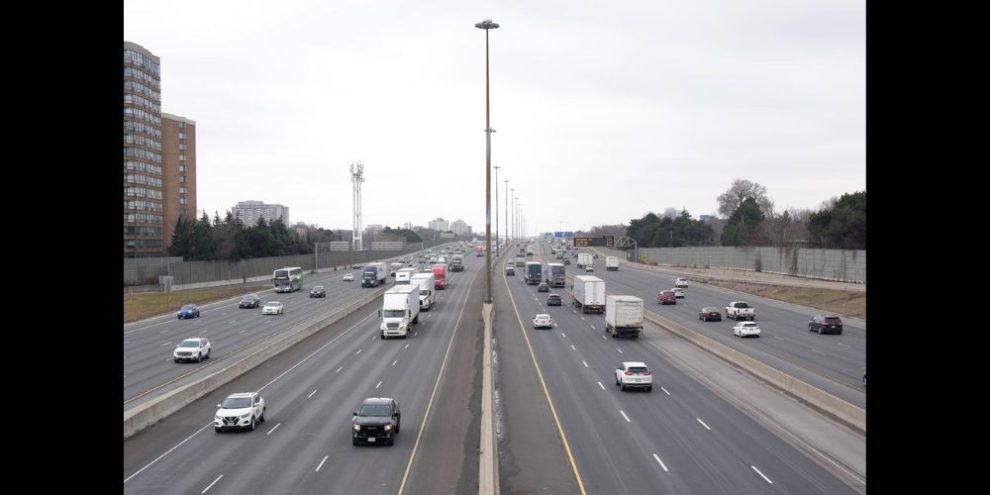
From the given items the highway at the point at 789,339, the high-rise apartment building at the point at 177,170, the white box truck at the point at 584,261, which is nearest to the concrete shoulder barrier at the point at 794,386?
the highway at the point at 789,339

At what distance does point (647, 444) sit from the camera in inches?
1025

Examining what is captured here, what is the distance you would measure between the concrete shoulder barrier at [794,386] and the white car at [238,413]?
2290cm

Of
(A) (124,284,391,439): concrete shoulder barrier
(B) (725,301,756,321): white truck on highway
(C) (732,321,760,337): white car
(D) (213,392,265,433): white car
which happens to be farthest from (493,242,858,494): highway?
(B) (725,301,756,321): white truck on highway

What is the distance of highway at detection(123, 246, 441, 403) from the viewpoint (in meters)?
40.5

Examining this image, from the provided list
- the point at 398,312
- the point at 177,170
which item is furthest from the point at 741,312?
the point at 177,170

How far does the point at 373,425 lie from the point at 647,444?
9606mm

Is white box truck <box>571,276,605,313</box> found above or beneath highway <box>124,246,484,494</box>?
above

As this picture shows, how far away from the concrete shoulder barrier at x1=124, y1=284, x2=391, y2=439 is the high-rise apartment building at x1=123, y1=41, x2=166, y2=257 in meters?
75.1

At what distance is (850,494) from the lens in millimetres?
20234

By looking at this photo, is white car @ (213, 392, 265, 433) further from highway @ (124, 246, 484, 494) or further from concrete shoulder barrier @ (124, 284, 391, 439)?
concrete shoulder barrier @ (124, 284, 391, 439)

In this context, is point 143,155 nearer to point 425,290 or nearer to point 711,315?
point 425,290
